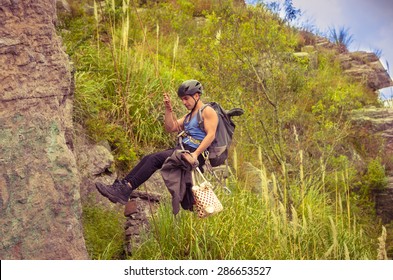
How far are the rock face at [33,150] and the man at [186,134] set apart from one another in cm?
76

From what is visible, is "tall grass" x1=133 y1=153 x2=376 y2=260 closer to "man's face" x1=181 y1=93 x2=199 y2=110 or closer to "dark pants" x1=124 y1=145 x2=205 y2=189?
"dark pants" x1=124 y1=145 x2=205 y2=189

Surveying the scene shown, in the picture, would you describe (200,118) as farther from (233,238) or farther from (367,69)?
(367,69)

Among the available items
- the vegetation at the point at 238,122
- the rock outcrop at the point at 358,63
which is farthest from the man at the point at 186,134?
the rock outcrop at the point at 358,63

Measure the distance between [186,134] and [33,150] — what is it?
1.40 meters

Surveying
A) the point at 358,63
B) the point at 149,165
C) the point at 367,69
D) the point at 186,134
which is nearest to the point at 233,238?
the point at 149,165

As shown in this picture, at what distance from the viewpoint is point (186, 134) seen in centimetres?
627

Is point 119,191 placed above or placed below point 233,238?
above

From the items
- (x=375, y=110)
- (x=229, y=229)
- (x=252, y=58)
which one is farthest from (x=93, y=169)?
(x=375, y=110)

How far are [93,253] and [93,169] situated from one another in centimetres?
129

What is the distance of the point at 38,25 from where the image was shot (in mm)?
6016

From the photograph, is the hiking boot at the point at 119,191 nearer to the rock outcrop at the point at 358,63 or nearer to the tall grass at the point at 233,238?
the tall grass at the point at 233,238

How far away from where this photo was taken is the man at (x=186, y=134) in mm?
6086

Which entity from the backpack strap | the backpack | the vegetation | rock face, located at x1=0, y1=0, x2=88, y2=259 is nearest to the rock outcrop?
the vegetation

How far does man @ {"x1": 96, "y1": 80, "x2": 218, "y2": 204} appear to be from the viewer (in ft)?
20.0
